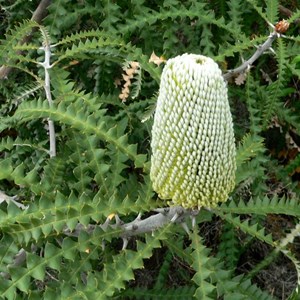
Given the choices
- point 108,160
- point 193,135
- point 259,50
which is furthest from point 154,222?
point 259,50

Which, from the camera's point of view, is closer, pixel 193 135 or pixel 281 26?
pixel 193 135

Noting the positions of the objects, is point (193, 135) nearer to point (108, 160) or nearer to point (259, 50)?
point (108, 160)

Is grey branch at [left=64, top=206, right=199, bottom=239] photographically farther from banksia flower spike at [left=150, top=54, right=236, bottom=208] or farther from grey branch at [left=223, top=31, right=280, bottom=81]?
grey branch at [left=223, top=31, right=280, bottom=81]

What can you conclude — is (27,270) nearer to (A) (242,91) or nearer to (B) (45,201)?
(B) (45,201)

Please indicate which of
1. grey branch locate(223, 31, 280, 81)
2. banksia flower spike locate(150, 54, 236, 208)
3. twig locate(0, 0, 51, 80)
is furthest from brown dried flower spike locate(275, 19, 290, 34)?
twig locate(0, 0, 51, 80)

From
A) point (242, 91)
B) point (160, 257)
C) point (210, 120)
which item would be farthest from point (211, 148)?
point (160, 257)

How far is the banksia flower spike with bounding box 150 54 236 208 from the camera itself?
1.38 metres

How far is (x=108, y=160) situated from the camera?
2225 mm

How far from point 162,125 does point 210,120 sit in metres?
0.13

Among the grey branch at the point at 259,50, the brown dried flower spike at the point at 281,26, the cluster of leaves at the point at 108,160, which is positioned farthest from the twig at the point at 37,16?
the brown dried flower spike at the point at 281,26

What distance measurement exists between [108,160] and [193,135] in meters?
0.84

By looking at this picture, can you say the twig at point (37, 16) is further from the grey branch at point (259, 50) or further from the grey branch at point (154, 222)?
the grey branch at point (154, 222)

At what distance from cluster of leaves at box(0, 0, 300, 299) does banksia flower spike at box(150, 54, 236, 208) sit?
149 mm

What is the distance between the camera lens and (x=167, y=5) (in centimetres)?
240
